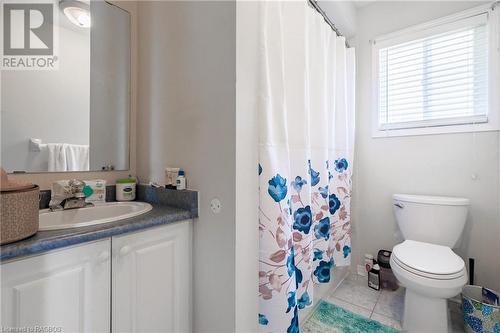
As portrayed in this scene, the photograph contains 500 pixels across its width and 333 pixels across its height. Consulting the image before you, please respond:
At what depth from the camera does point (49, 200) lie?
1078mm

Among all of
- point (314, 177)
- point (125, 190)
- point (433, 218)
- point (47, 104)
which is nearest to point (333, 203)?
point (314, 177)

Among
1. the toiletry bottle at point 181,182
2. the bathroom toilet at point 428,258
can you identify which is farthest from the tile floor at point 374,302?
the toiletry bottle at point 181,182

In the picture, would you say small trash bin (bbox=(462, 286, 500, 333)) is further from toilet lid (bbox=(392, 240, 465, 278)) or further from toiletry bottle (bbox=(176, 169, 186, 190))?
toiletry bottle (bbox=(176, 169, 186, 190))

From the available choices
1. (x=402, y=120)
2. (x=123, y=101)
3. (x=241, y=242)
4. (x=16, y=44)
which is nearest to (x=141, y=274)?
(x=241, y=242)

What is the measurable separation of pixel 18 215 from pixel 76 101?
764mm

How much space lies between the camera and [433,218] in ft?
5.14

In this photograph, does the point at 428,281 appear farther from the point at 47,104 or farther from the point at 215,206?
the point at 47,104

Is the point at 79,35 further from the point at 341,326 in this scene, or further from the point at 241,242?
the point at 341,326

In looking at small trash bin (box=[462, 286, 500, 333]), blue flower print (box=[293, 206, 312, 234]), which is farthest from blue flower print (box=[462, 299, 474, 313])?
blue flower print (box=[293, 206, 312, 234])

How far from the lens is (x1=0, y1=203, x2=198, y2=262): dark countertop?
61 centimetres

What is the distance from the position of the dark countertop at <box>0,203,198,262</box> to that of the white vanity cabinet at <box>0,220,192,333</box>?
0.03 metres

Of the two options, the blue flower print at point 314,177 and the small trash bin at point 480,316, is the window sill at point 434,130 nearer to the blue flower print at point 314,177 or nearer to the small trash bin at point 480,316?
the blue flower print at point 314,177

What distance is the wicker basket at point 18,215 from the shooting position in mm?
616
